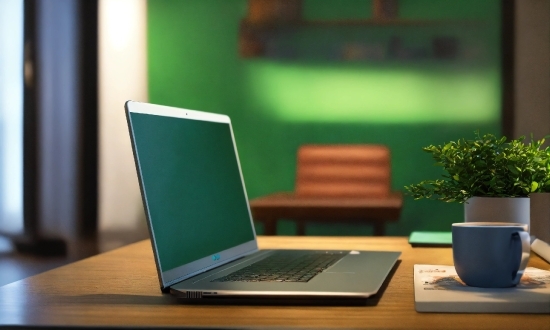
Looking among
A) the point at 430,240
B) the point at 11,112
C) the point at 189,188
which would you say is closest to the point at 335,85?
the point at 430,240

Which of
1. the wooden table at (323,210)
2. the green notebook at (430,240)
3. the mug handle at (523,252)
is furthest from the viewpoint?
the wooden table at (323,210)

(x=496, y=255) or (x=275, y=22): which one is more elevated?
(x=275, y=22)

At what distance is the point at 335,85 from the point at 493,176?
1.19 metres

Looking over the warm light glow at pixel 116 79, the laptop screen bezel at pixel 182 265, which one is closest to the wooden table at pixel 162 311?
the laptop screen bezel at pixel 182 265

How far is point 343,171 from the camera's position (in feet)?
7.67

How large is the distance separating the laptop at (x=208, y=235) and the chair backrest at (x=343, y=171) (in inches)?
38.4

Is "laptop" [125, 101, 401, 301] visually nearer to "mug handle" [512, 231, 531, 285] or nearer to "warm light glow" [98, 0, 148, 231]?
"mug handle" [512, 231, 531, 285]

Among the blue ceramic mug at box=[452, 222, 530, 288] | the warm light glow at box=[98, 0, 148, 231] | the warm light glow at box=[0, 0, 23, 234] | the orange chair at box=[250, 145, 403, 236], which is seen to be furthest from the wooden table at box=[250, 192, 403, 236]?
the blue ceramic mug at box=[452, 222, 530, 288]

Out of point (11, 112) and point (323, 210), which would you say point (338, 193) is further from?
point (11, 112)

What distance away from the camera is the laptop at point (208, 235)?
2.82 feet

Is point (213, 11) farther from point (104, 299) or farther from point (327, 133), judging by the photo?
point (104, 299)

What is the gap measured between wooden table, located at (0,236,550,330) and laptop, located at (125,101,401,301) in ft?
0.10

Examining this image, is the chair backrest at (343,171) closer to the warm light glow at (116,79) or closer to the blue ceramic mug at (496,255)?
the warm light glow at (116,79)

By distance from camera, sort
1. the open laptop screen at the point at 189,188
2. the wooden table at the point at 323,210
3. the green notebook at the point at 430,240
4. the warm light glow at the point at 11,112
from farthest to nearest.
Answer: the wooden table at the point at 323,210 → the warm light glow at the point at 11,112 → the green notebook at the point at 430,240 → the open laptop screen at the point at 189,188
